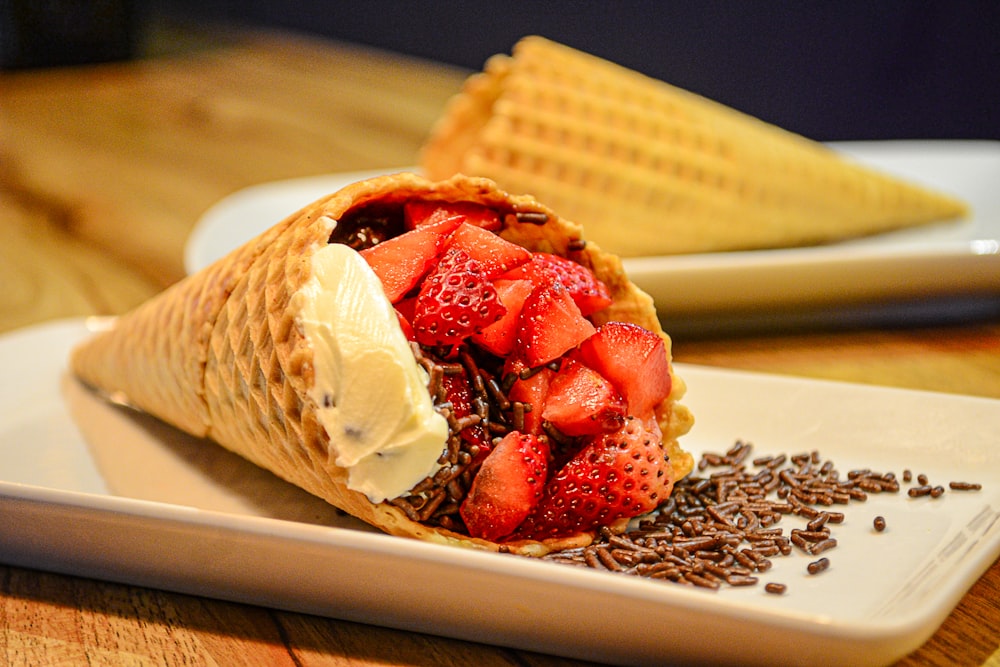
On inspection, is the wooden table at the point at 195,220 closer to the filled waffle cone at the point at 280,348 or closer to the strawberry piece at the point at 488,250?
the filled waffle cone at the point at 280,348

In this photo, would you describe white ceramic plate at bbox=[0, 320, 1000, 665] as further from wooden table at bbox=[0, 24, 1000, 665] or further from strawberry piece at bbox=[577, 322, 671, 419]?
strawberry piece at bbox=[577, 322, 671, 419]

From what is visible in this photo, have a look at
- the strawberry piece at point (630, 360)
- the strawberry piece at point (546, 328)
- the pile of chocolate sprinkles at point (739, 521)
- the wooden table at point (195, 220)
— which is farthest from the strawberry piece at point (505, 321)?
the wooden table at point (195, 220)

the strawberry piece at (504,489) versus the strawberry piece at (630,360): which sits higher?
the strawberry piece at (630,360)

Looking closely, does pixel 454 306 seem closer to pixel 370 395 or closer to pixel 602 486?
pixel 370 395

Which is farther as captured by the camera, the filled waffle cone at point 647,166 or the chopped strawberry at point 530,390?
the filled waffle cone at point 647,166

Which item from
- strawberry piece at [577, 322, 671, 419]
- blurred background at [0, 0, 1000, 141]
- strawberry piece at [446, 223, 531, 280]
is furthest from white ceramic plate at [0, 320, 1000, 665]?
blurred background at [0, 0, 1000, 141]

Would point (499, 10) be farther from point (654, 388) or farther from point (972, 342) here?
point (654, 388)

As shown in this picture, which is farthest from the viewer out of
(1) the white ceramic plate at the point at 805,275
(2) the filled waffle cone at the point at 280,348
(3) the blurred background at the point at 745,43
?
(3) the blurred background at the point at 745,43
